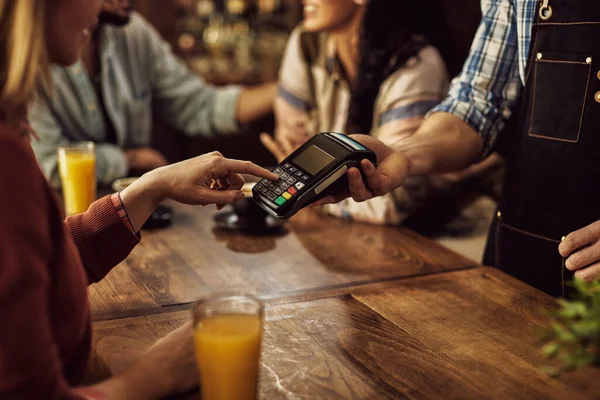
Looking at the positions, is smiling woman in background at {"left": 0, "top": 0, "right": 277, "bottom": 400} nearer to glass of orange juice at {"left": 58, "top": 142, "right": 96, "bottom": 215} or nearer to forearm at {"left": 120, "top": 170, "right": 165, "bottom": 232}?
forearm at {"left": 120, "top": 170, "right": 165, "bottom": 232}

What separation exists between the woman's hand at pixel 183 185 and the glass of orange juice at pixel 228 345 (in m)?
0.41

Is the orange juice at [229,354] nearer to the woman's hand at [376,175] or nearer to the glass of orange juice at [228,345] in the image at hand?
the glass of orange juice at [228,345]

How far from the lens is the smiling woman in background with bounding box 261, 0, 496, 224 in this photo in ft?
6.91

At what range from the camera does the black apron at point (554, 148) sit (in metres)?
1.46

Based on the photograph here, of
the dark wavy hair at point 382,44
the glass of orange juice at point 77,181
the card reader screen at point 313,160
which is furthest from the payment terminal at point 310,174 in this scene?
the dark wavy hair at point 382,44

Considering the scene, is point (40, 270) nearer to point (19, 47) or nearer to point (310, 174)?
point (19, 47)

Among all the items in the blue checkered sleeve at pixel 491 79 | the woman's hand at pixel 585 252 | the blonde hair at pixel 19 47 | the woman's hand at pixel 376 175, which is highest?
the blonde hair at pixel 19 47

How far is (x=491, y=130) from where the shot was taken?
1.71m

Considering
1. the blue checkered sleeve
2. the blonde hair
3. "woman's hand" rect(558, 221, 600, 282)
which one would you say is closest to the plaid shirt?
the blue checkered sleeve

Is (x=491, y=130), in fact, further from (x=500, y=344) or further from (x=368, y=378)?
(x=368, y=378)

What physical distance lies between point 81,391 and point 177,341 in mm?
164

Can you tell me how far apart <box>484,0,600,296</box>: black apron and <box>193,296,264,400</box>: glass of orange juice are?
0.82 m

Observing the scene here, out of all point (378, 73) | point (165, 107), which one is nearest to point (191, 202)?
point (378, 73)

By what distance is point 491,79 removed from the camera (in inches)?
66.6
